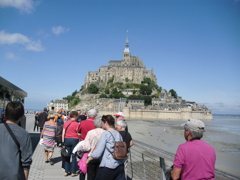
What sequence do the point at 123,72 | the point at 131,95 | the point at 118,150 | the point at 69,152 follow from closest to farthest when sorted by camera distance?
the point at 118,150, the point at 69,152, the point at 131,95, the point at 123,72

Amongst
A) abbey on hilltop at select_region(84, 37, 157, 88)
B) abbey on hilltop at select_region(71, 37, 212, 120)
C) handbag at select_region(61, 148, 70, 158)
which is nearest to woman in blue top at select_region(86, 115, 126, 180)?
handbag at select_region(61, 148, 70, 158)

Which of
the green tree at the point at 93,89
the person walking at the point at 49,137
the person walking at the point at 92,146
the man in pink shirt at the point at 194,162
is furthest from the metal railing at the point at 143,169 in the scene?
the green tree at the point at 93,89

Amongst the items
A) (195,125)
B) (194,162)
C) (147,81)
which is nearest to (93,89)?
(147,81)

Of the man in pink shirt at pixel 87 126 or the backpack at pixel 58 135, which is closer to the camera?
the man in pink shirt at pixel 87 126

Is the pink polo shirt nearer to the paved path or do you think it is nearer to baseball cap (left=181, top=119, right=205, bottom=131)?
baseball cap (left=181, top=119, right=205, bottom=131)

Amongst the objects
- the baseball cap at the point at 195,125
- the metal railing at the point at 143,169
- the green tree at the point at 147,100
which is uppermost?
the green tree at the point at 147,100

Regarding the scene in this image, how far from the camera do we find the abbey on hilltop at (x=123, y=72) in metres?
106

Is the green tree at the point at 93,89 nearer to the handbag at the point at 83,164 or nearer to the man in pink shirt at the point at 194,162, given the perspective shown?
the handbag at the point at 83,164

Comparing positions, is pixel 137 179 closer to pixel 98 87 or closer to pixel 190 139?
pixel 190 139

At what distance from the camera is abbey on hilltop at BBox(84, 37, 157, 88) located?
106 metres

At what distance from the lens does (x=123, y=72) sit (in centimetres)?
10712

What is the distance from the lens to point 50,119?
7.59 meters

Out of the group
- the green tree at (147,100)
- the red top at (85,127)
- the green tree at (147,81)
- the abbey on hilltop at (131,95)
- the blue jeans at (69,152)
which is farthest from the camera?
the green tree at (147,81)

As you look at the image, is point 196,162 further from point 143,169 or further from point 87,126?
point 143,169
